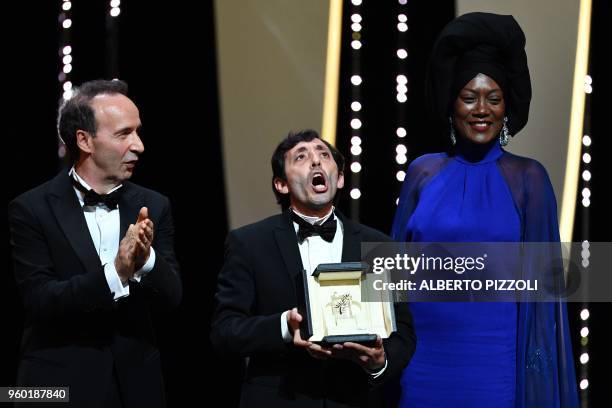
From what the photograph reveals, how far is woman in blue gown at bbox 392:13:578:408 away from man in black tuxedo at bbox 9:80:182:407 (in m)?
0.91

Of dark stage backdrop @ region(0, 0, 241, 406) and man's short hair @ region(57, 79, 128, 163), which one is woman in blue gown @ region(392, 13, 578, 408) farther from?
man's short hair @ region(57, 79, 128, 163)

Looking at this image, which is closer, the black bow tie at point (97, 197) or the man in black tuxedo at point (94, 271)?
the man in black tuxedo at point (94, 271)

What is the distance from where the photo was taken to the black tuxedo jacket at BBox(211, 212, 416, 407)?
2746 millimetres

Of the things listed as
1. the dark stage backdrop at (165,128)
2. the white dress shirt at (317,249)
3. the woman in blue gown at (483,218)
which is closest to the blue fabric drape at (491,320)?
the woman in blue gown at (483,218)

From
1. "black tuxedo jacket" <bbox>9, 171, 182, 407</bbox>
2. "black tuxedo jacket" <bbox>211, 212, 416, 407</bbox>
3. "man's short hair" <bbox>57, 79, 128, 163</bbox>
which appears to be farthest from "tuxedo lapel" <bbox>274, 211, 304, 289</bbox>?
"man's short hair" <bbox>57, 79, 128, 163</bbox>

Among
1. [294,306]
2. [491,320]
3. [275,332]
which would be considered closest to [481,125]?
[491,320]

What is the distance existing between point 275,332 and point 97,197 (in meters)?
0.72

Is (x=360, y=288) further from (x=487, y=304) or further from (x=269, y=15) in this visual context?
(x=269, y=15)

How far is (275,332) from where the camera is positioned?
2717 millimetres

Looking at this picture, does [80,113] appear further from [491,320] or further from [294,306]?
[491,320]

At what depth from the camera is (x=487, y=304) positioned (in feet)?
10.6

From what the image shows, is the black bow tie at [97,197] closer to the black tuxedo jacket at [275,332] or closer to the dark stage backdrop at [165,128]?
the black tuxedo jacket at [275,332]

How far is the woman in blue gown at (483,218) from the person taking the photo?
315cm

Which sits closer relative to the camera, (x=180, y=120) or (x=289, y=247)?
(x=289, y=247)
